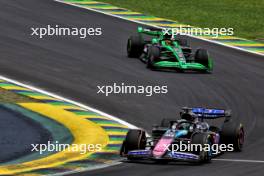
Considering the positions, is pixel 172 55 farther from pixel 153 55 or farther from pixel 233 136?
pixel 233 136

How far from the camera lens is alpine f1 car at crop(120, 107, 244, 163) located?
70.7 feet

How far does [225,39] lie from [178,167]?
1760 cm

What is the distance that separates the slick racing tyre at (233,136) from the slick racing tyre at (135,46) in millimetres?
11569

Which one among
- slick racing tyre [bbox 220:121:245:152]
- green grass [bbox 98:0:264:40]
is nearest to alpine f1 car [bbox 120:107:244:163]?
slick racing tyre [bbox 220:121:245:152]

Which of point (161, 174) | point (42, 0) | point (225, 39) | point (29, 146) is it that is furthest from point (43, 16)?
point (161, 174)

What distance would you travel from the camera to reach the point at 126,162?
2175cm

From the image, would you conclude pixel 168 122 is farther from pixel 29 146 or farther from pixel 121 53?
pixel 121 53

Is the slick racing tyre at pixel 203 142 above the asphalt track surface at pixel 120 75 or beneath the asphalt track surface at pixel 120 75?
beneath

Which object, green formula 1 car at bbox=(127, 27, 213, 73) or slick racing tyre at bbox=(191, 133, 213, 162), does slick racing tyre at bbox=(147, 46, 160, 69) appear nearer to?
green formula 1 car at bbox=(127, 27, 213, 73)

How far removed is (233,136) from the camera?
23016 mm

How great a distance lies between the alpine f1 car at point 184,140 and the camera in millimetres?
21547

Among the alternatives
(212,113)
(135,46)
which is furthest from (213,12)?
(212,113)

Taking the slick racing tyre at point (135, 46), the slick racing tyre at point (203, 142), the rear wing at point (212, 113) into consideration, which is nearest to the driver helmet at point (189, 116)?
the rear wing at point (212, 113)

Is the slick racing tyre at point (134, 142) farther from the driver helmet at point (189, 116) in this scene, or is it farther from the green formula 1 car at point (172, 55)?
the green formula 1 car at point (172, 55)
